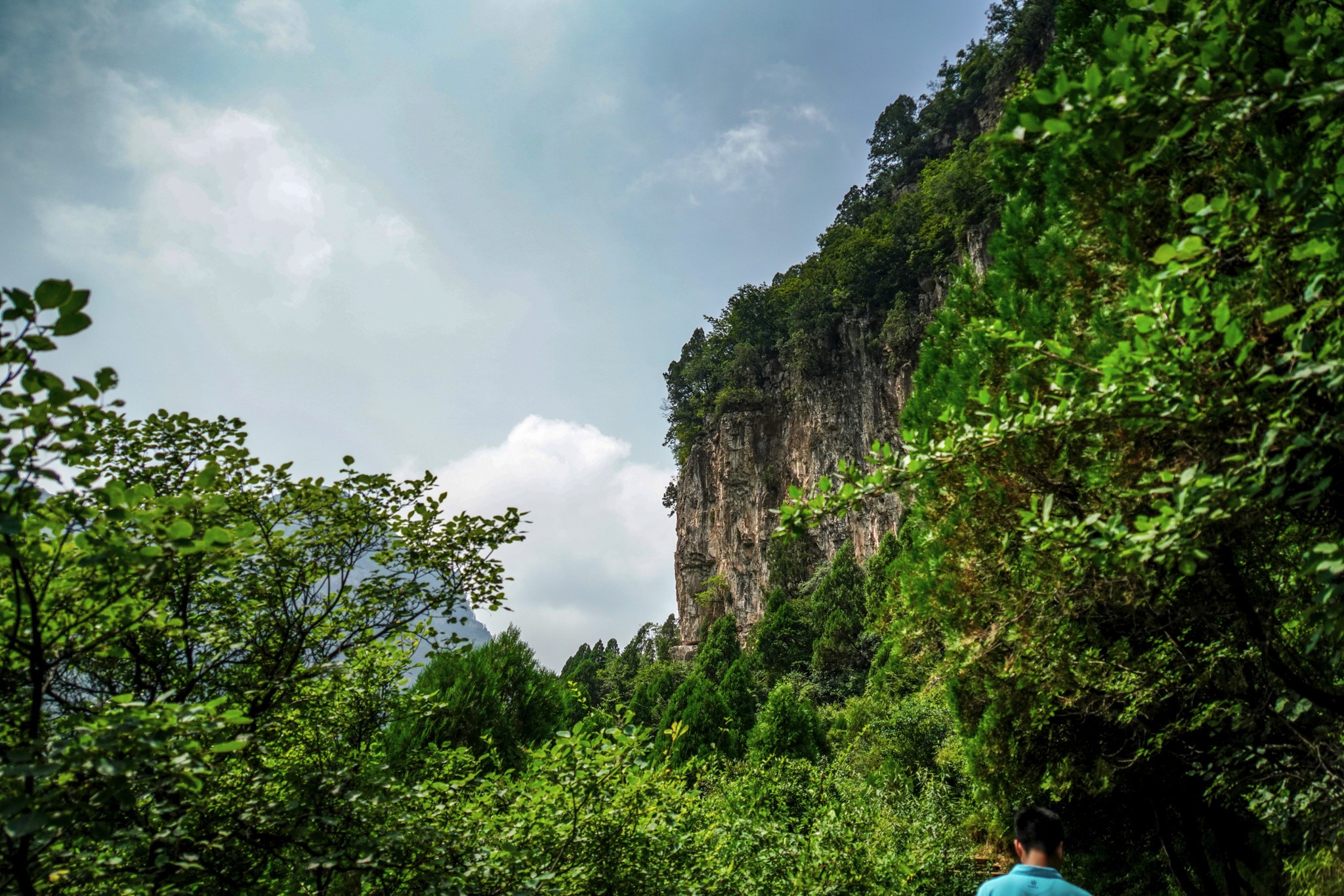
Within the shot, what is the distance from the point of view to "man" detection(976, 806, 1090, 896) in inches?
117

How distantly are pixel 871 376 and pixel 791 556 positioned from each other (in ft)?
37.6

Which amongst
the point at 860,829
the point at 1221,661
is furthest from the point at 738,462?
the point at 1221,661

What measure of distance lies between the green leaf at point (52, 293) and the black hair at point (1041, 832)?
14.2ft

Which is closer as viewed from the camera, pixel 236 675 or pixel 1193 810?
pixel 236 675

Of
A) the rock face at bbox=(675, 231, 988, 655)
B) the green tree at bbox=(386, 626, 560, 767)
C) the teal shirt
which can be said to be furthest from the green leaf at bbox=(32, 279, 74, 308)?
the rock face at bbox=(675, 231, 988, 655)

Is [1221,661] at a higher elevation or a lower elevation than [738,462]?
lower

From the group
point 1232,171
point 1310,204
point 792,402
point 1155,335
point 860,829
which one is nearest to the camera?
point 1310,204

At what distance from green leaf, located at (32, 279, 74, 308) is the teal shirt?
12.9 ft

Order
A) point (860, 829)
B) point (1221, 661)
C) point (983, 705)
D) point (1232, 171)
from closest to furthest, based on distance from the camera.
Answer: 1. point (1232, 171)
2. point (1221, 661)
3. point (983, 705)
4. point (860, 829)

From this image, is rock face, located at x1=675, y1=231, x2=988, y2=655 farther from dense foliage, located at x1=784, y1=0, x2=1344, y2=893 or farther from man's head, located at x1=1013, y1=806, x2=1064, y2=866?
man's head, located at x1=1013, y1=806, x2=1064, y2=866

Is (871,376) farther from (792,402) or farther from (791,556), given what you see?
(791,556)

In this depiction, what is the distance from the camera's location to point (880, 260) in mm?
37969

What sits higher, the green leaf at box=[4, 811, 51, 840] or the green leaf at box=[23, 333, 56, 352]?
the green leaf at box=[23, 333, 56, 352]

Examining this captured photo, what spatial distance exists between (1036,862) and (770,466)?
41296mm
